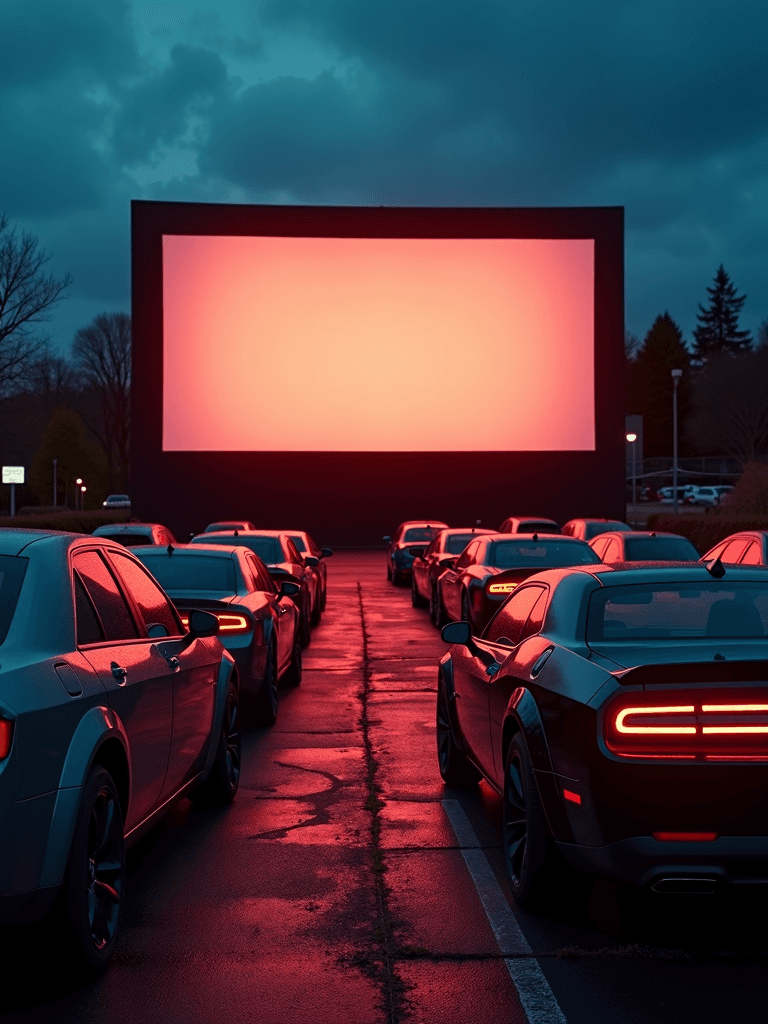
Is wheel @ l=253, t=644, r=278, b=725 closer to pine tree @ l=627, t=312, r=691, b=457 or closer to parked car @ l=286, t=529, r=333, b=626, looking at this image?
parked car @ l=286, t=529, r=333, b=626

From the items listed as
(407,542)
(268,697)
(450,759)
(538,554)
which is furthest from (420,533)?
(450,759)

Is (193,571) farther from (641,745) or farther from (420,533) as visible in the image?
(420,533)

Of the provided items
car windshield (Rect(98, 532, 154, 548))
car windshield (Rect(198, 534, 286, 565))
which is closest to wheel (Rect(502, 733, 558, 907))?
car windshield (Rect(198, 534, 286, 565))

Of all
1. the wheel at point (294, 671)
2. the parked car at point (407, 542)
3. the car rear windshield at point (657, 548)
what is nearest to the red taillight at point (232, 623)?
the wheel at point (294, 671)

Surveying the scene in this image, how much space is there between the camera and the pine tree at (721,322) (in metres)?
133

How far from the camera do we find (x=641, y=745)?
4691 mm

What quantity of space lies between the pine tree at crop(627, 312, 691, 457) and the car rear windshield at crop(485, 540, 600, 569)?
370 ft

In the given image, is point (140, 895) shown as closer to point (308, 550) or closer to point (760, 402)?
point (308, 550)

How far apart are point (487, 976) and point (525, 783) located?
951 millimetres

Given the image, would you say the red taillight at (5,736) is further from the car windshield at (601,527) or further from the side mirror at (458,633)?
the car windshield at (601,527)

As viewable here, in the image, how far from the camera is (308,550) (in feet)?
69.6

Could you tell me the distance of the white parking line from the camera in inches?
169

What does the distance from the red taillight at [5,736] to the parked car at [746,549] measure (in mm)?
9096

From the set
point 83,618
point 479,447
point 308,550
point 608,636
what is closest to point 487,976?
point 608,636
